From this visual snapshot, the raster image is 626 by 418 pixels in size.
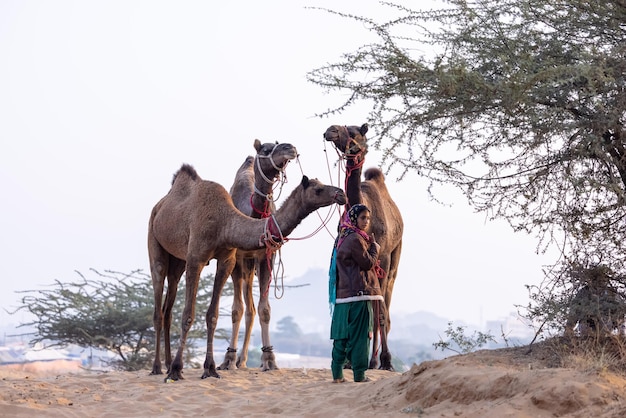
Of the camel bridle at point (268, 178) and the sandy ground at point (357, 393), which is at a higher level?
the camel bridle at point (268, 178)

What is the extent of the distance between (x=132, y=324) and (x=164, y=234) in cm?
1170

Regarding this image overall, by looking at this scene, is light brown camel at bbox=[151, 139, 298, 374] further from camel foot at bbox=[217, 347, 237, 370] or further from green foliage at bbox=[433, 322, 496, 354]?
green foliage at bbox=[433, 322, 496, 354]

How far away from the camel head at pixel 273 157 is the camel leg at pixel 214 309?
1.25m

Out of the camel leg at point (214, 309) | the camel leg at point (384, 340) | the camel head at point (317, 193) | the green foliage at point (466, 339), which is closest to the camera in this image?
the camel head at point (317, 193)

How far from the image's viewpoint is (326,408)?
29.6 ft

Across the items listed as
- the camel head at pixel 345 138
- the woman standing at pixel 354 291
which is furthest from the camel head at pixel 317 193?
→ the camel head at pixel 345 138

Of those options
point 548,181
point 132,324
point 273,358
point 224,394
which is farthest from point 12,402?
point 132,324

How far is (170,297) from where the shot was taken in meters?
13.1

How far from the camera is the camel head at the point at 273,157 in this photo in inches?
486

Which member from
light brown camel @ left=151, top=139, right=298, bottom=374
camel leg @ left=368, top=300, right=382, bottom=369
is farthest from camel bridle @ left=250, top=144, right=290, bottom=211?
camel leg @ left=368, top=300, right=382, bottom=369

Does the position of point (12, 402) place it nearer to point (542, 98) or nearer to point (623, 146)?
point (542, 98)

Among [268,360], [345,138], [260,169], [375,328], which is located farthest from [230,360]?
[345,138]

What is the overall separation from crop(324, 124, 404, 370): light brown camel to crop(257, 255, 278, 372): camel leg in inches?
55.0

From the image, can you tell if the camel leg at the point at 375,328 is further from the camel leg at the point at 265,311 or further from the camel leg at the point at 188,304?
the camel leg at the point at 188,304
